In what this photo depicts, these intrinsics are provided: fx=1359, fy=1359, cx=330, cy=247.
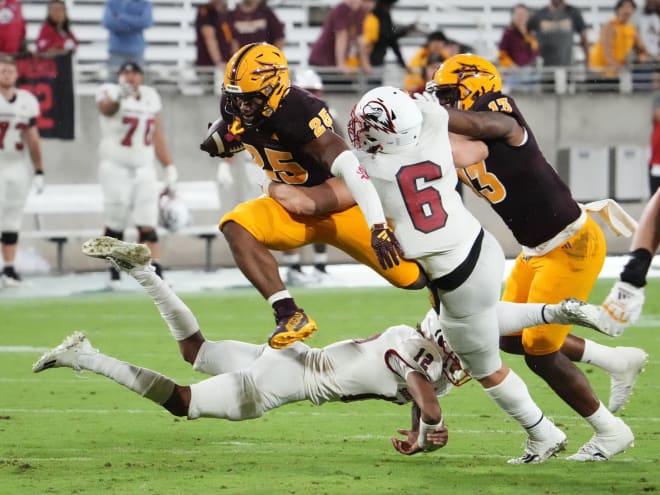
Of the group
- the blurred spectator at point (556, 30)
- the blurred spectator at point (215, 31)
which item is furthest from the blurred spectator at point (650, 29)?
the blurred spectator at point (215, 31)

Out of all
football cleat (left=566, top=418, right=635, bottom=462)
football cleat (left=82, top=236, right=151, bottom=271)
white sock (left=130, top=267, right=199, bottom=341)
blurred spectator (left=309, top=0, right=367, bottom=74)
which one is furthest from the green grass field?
blurred spectator (left=309, top=0, right=367, bottom=74)

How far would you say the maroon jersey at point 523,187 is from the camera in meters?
5.71

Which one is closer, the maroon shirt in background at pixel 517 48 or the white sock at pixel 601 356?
the white sock at pixel 601 356

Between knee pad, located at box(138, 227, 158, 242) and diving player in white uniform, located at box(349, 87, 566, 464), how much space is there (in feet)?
21.9

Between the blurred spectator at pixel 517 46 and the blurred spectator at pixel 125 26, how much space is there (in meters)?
4.15

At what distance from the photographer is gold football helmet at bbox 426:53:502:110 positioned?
232 inches

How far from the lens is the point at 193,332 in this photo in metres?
5.70

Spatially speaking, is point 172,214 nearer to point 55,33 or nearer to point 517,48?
point 55,33

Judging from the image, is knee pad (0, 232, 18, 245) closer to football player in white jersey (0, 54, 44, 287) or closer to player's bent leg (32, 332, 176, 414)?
football player in white jersey (0, 54, 44, 287)

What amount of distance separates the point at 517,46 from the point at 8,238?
6282 mm

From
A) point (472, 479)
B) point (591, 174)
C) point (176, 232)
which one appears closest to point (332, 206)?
point (472, 479)

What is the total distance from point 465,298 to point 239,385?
3.05 ft

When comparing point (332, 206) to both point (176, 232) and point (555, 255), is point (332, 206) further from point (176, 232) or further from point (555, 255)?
point (176, 232)

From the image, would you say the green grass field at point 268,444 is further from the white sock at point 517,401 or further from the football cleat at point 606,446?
the white sock at point 517,401
